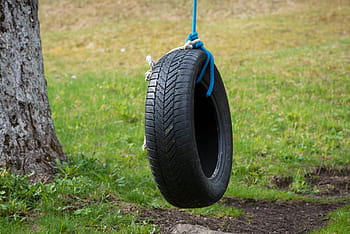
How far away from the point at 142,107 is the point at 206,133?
15.6 feet

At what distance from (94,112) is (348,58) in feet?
22.9

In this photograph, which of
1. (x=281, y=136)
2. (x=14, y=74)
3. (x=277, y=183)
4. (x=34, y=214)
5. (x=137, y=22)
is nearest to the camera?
(x=34, y=214)

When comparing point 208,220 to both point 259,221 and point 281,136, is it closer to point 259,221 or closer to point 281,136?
point 259,221

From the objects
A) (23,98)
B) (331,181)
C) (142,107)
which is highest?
(23,98)

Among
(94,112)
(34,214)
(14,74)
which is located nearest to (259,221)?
(34,214)

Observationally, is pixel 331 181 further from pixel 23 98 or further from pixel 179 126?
pixel 23 98

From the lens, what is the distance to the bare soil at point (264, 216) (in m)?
3.97

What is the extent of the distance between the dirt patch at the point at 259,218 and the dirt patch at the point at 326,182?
44 cm

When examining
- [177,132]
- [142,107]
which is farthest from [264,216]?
[142,107]

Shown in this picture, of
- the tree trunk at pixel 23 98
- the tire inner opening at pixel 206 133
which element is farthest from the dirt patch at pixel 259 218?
the tree trunk at pixel 23 98

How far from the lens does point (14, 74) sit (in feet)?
13.3

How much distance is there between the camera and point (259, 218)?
14.2 ft

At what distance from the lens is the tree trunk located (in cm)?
399

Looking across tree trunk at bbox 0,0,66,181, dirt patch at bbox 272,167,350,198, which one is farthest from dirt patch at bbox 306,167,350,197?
tree trunk at bbox 0,0,66,181
